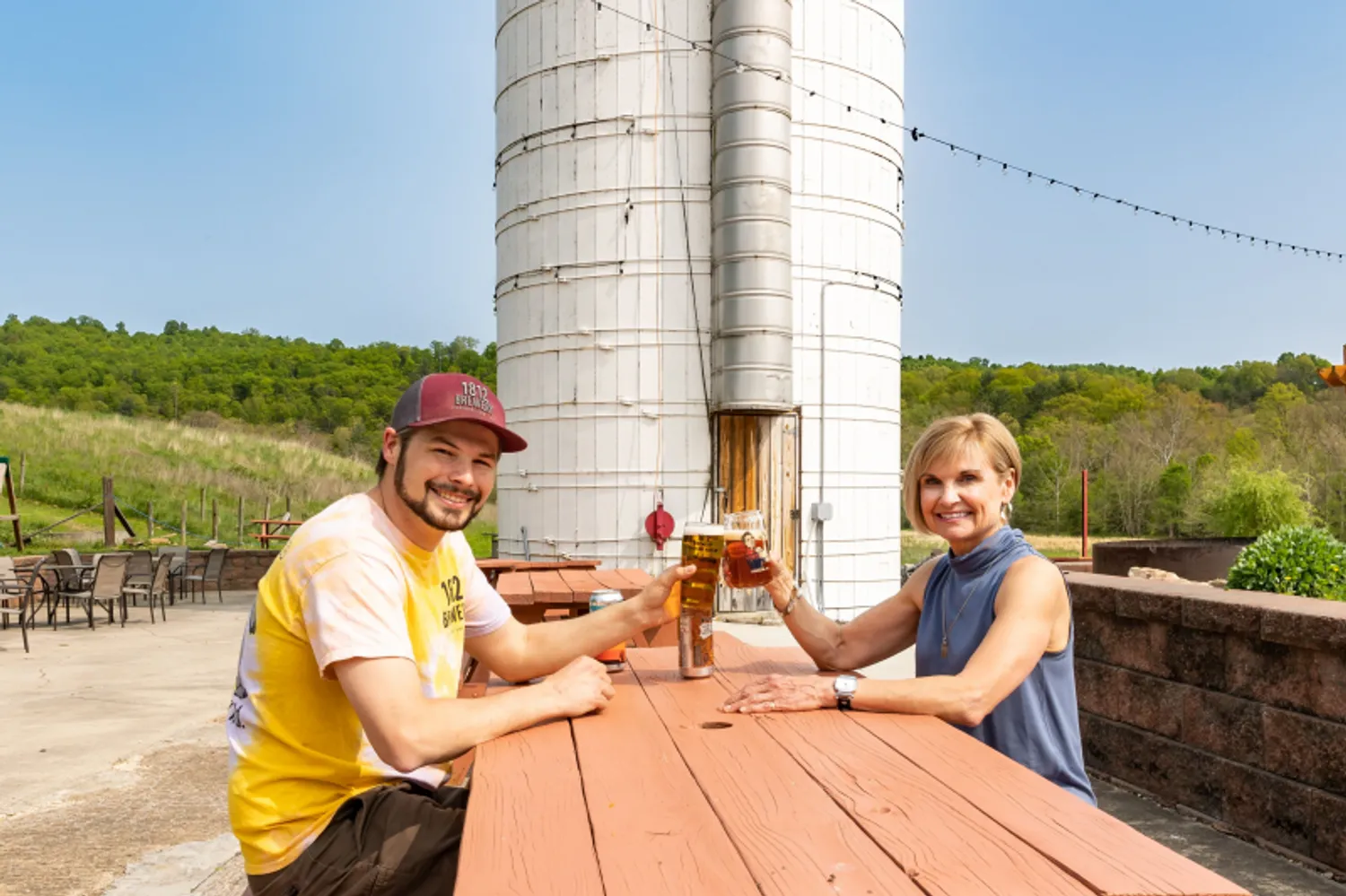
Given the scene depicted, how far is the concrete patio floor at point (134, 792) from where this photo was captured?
3.83 metres

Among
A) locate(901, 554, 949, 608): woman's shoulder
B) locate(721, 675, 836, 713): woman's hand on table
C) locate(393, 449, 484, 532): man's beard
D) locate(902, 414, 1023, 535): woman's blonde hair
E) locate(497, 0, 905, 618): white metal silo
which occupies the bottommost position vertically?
locate(721, 675, 836, 713): woman's hand on table

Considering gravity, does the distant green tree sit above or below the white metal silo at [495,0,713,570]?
below

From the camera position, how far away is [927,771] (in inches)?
68.0

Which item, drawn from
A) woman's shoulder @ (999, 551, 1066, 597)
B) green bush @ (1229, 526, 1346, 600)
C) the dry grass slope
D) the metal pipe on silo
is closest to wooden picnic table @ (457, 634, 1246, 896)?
woman's shoulder @ (999, 551, 1066, 597)

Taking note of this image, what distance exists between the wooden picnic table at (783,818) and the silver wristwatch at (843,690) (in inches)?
2.7

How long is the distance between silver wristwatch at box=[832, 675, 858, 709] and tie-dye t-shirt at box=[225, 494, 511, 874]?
89 centimetres

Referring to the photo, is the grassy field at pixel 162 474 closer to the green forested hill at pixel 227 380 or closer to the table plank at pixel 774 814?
the green forested hill at pixel 227 380

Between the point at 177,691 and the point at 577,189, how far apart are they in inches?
282

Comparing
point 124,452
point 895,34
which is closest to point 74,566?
point 895,34

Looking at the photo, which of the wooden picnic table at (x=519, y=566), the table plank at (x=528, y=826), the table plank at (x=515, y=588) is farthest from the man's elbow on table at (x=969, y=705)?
the wooden picnic table at (x=519, y=566)

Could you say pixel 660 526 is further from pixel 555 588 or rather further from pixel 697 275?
pixel 555 588

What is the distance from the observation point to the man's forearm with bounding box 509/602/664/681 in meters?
2.66

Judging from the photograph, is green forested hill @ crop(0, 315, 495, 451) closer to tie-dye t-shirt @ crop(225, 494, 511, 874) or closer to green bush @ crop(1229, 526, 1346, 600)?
green bush @ crop(1229, 526, 1346, 600)

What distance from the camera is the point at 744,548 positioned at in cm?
246
